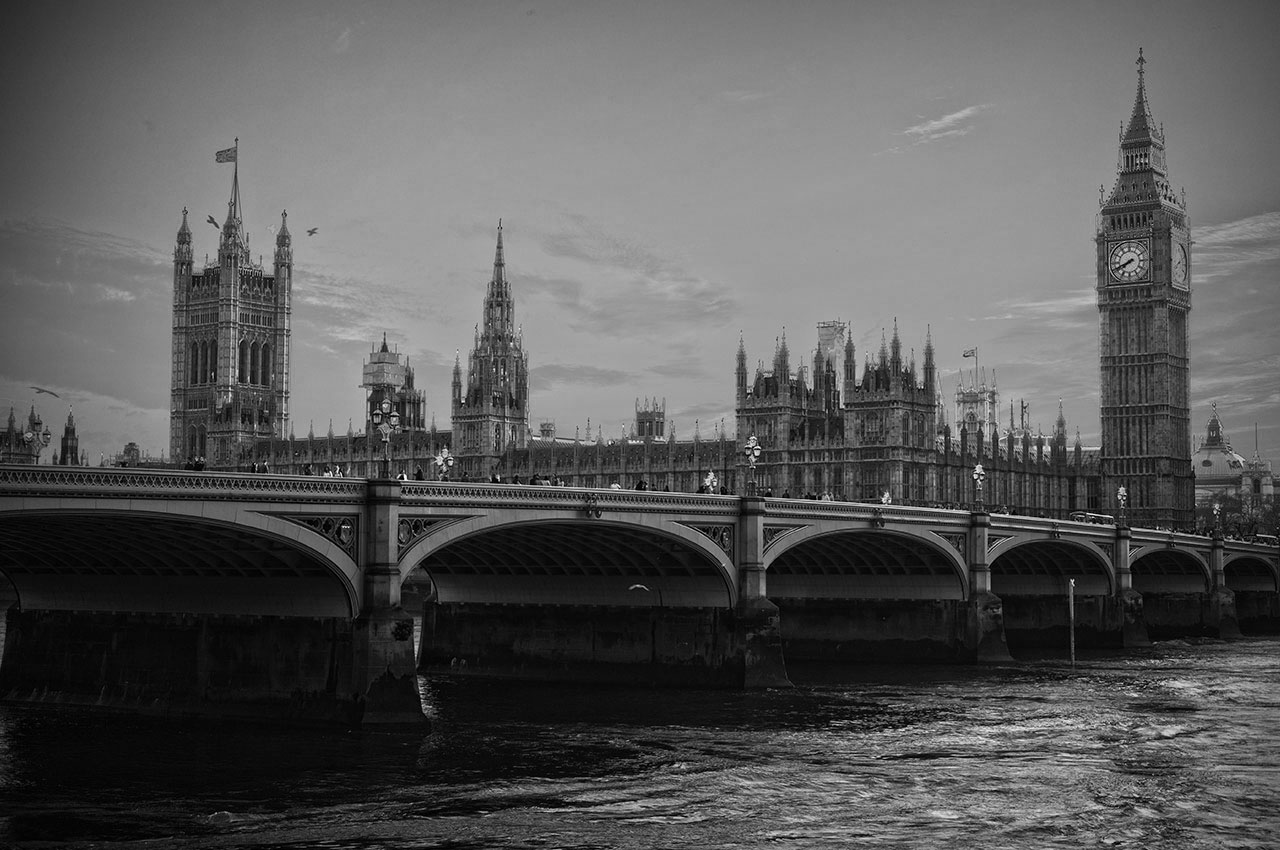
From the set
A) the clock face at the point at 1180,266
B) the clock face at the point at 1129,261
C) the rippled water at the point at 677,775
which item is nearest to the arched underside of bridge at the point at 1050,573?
the rippled water at the point at 677,775

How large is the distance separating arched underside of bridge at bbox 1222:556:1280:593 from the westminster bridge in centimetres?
3016

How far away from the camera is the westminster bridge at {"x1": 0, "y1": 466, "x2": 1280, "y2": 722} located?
50.4m

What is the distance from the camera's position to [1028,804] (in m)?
42.3

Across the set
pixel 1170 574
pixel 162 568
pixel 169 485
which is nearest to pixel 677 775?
pixel 169 485

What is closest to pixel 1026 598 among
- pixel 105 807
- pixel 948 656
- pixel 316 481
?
pixel 948 656

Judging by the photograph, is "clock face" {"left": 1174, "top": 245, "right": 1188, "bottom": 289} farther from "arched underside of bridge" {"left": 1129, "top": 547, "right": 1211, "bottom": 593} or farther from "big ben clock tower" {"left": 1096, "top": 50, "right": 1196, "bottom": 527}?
"arched underside of bridge" {"left": 1129, "top": 547, "right": 1211, "bottom": 593}

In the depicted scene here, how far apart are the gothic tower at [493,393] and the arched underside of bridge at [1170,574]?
225ft

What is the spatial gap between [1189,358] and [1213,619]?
57599 millimetres

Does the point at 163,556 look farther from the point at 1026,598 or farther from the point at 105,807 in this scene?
the point at 1026,598

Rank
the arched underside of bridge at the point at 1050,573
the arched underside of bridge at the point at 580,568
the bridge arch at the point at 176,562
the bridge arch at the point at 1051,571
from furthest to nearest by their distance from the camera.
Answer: the arched underside of bridge at the point at 1050,573 < the bridge arch at the point at 1051,571 < the arched underside of bridge at the point at 580,568 < the bridge arch at the point at 176,562

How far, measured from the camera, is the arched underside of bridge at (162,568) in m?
49.0

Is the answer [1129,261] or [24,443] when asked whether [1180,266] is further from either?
[24,443]

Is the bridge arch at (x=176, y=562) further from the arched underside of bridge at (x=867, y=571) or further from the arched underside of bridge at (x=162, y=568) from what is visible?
the arched underside of bridge at (x=867, y=571)

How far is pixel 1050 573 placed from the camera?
100m
